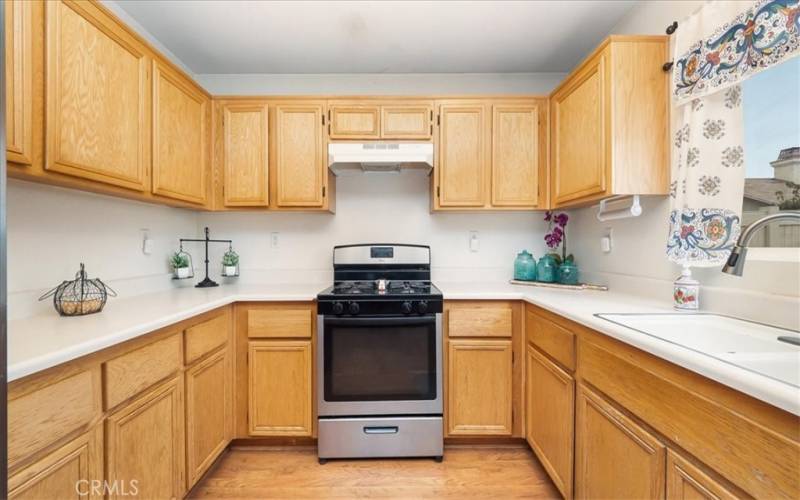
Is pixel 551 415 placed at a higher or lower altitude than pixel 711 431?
lower

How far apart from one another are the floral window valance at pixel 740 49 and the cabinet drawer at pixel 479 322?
137 cm

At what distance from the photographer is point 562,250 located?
259cm

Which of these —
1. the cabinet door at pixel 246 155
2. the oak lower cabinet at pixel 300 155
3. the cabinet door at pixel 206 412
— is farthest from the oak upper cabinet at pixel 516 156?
the cabinet door at pixel 206 412

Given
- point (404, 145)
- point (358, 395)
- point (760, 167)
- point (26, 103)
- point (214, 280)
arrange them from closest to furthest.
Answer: point (26, 103) < point (760, 167) < point (358, 395) < point (404, 145) < point (214, 280)

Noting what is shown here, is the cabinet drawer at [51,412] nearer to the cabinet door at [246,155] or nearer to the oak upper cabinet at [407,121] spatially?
the cabinet door at [246,155]

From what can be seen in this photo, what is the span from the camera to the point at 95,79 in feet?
4.40

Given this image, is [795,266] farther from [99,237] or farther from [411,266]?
[99,237]

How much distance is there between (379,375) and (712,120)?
201 cm

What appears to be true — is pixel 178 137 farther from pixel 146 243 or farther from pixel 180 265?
pixel 180 265

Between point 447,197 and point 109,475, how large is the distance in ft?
6.98

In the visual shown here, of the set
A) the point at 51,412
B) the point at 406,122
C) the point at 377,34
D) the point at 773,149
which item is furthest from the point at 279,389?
the point at 773,149

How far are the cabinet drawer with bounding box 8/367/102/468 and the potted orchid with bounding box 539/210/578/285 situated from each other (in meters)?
2.50

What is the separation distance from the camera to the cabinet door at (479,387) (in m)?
1.98

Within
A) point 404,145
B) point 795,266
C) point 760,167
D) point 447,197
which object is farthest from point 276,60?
point 795,266
